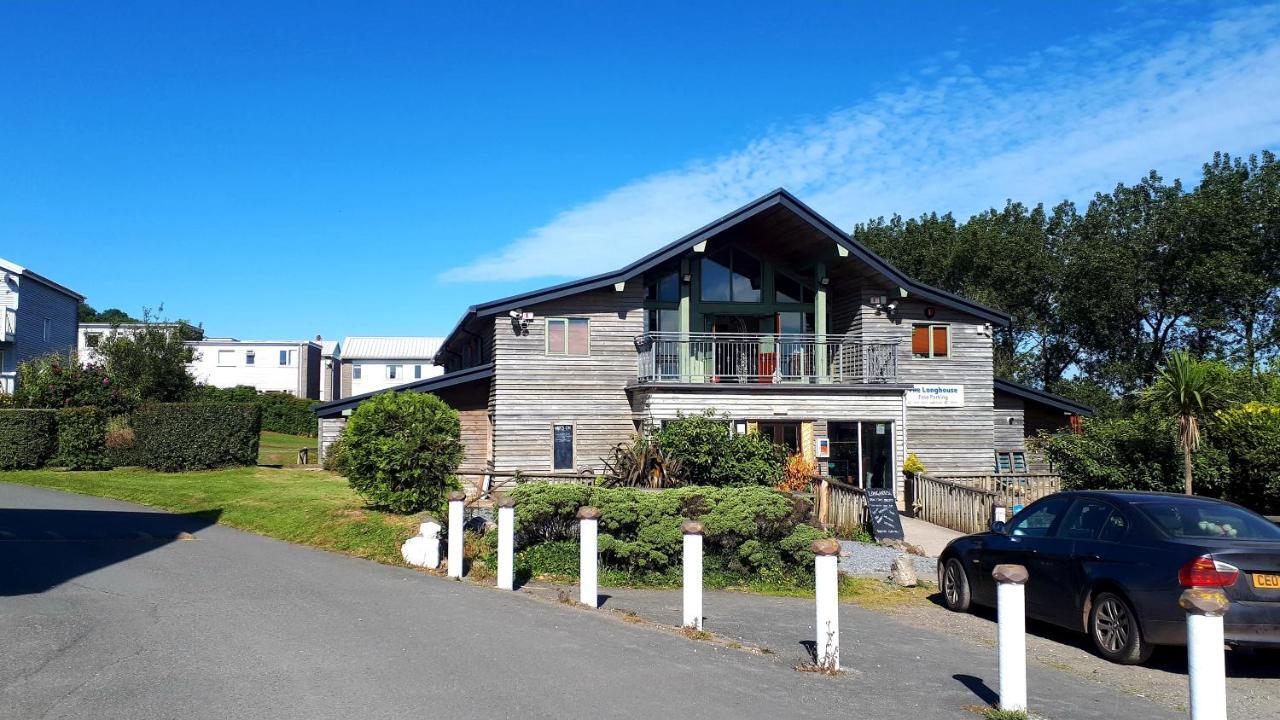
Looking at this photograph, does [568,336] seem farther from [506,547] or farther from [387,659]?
[387,659]

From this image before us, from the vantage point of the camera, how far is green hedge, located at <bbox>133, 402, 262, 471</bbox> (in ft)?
88.6

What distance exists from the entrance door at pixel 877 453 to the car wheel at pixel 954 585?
11956mm

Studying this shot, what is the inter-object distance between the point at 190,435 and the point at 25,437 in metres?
4.79

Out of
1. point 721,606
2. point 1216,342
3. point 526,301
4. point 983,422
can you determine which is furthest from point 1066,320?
point 721,606

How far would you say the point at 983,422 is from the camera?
2577cm

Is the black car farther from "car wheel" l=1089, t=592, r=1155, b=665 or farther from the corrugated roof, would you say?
the corrugated roof

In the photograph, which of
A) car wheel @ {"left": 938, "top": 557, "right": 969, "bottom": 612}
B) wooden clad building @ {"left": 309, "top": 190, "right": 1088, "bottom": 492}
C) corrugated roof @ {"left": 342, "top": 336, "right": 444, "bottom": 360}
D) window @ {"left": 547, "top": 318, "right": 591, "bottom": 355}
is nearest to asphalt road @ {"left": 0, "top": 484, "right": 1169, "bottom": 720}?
car wheel @ {"left": 938, "top": 557, "right": 969, "bottom": 612}

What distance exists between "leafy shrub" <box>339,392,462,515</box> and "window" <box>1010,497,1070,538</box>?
8.65 m

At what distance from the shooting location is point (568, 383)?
23703mm

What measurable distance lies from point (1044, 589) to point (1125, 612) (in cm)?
109

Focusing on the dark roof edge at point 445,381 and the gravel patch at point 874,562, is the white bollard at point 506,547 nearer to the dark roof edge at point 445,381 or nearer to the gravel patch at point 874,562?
the gravel patch at point 874,562

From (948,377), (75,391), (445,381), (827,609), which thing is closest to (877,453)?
(948,377)

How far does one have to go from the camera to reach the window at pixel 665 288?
25109 millimetres

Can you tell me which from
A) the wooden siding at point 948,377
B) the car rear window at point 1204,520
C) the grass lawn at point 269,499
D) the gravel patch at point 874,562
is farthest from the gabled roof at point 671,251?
the car rear window at point 1204,520
